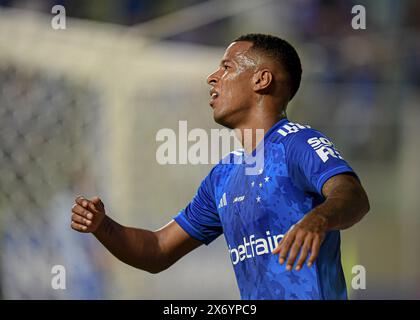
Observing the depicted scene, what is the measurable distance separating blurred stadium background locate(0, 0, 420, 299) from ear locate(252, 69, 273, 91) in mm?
2141

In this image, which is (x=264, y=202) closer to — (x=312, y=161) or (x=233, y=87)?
(x=312, y=161)

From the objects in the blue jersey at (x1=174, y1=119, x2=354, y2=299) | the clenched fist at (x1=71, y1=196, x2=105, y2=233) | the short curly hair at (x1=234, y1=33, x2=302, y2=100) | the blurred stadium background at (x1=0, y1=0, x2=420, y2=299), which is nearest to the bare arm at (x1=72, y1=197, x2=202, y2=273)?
the clenched fist at (x1=71, y1=196, x2=105, y2=233)

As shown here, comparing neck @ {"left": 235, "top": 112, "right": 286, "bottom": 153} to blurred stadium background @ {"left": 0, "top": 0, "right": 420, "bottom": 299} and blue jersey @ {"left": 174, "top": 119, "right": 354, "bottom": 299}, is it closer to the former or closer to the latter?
blue jersey @ {"left": 174, "top": 119, "right": 354, "bottom": 299}

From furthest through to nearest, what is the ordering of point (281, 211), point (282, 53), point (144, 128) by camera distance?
point (144, 128) → point (282, 53) → point (281, 211)

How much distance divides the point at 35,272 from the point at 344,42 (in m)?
3.64

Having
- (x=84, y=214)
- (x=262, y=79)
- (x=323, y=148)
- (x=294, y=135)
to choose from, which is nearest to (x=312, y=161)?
(x=323, y=148)

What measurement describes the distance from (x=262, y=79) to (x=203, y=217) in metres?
0.68

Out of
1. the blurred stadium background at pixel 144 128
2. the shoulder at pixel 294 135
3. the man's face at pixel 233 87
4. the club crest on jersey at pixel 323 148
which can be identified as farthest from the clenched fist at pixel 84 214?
the blurred stadium background at pixel 144 128

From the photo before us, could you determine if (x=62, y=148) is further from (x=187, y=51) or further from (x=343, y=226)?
(x=343, y=226)

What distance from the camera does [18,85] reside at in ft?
18.9

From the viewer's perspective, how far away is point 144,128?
6.11m

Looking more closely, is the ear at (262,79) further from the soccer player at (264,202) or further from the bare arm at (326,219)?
the bare arm at (326,219)

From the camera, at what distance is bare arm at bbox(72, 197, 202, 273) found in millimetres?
3520

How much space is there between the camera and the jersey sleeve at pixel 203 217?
3.87m
